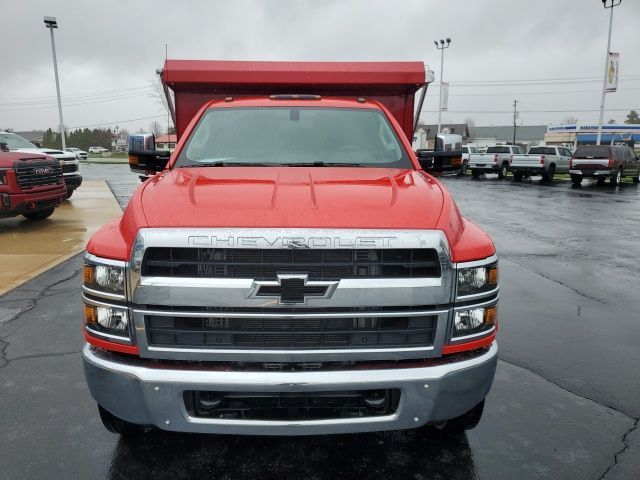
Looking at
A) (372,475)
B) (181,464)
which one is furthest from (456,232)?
(181,464)

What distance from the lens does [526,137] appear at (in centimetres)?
12194

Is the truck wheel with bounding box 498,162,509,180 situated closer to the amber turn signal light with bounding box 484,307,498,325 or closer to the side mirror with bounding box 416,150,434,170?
the side mirror with bounding box 416,150,434,170

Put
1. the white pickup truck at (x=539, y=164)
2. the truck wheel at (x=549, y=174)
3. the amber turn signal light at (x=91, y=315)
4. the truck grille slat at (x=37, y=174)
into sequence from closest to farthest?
the amber turn signal light at (x=91, y=315), the truck grille slat at (x=37, y=174), the white pickup truck at (x=539, y=164), the truck wheel at (x=549, y=174)

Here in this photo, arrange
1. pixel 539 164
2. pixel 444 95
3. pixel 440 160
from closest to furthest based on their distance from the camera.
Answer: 1. pixel 440 160
2. pixel 539 164
3. pixel 444 95

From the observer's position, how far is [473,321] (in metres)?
2.43

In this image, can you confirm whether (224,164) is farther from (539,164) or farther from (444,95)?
(444,95)

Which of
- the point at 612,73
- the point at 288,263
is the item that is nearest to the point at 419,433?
the point at 288,263

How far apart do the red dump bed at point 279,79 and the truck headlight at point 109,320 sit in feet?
10.6

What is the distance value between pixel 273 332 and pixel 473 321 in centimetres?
96

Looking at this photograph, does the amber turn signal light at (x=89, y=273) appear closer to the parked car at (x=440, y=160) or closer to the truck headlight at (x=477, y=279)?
the truck headlight at (x=477, y=279)

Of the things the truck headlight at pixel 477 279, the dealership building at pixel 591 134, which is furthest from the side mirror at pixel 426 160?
the dealership building at pixel 591 134

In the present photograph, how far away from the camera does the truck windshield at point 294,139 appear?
11.8ft

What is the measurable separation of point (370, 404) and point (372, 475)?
1.96ft

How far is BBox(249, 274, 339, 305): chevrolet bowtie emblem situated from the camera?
222 centimetres
